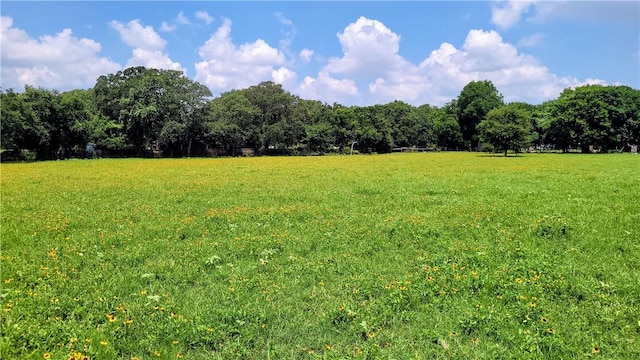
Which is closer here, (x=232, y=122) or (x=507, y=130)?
(x=507, y=130)

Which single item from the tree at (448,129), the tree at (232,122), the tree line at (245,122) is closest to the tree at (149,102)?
the tree line at (245,122)

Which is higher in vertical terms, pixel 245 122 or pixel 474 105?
pixel 474 105

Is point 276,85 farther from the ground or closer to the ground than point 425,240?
farther from the ground

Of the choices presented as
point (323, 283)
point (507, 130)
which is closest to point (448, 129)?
point (507, 130)

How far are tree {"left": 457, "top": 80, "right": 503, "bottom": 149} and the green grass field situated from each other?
336ft

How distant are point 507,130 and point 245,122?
163 ft

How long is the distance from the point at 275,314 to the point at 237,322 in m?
0.62

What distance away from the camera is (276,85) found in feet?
319

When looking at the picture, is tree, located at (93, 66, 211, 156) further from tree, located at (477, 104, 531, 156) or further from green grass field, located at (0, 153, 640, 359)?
green grass field, located at (0, 153, 640, 359)

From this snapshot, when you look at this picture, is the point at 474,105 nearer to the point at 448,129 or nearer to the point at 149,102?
the point at 448,129

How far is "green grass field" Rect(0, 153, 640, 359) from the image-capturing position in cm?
551

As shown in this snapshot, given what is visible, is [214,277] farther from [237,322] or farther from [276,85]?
[276,85]

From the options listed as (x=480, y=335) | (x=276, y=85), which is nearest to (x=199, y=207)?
(x=480, y=335)

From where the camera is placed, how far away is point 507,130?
67750 millimetres
